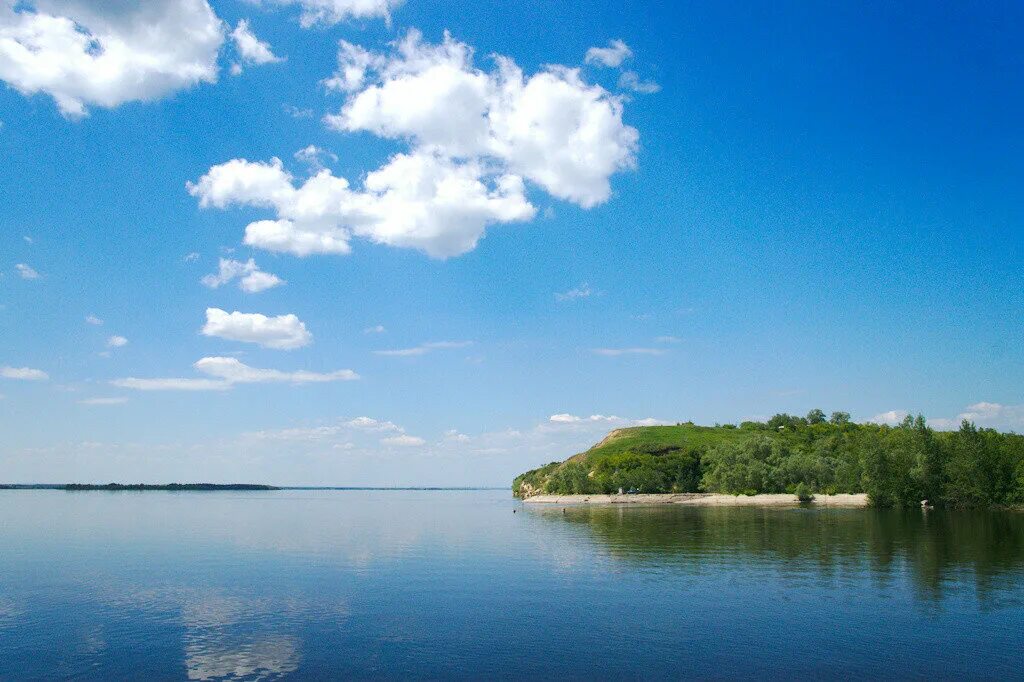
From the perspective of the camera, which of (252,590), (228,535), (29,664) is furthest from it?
(228,535)

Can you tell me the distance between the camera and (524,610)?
46844 mm

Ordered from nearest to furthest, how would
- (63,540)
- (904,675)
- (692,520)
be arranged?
(904,675) → (63,540) → (692,520)

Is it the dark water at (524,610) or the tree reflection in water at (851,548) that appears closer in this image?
Answer: the dark water at (524,610)

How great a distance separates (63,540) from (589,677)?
9665 cm

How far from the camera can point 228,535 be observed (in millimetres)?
111312

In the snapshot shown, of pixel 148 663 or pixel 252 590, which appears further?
pixel 252 590

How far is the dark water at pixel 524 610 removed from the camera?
34.2 metres

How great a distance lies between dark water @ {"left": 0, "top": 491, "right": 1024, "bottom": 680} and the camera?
34.2 metres

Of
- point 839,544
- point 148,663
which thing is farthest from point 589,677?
point 839,544

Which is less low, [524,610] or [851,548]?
[524,610]

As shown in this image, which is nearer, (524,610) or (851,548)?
(524,610)

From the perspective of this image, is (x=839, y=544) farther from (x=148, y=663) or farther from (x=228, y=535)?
(x=228, y=535)

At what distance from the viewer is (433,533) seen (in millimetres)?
114938

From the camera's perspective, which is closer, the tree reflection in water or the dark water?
the dark water
